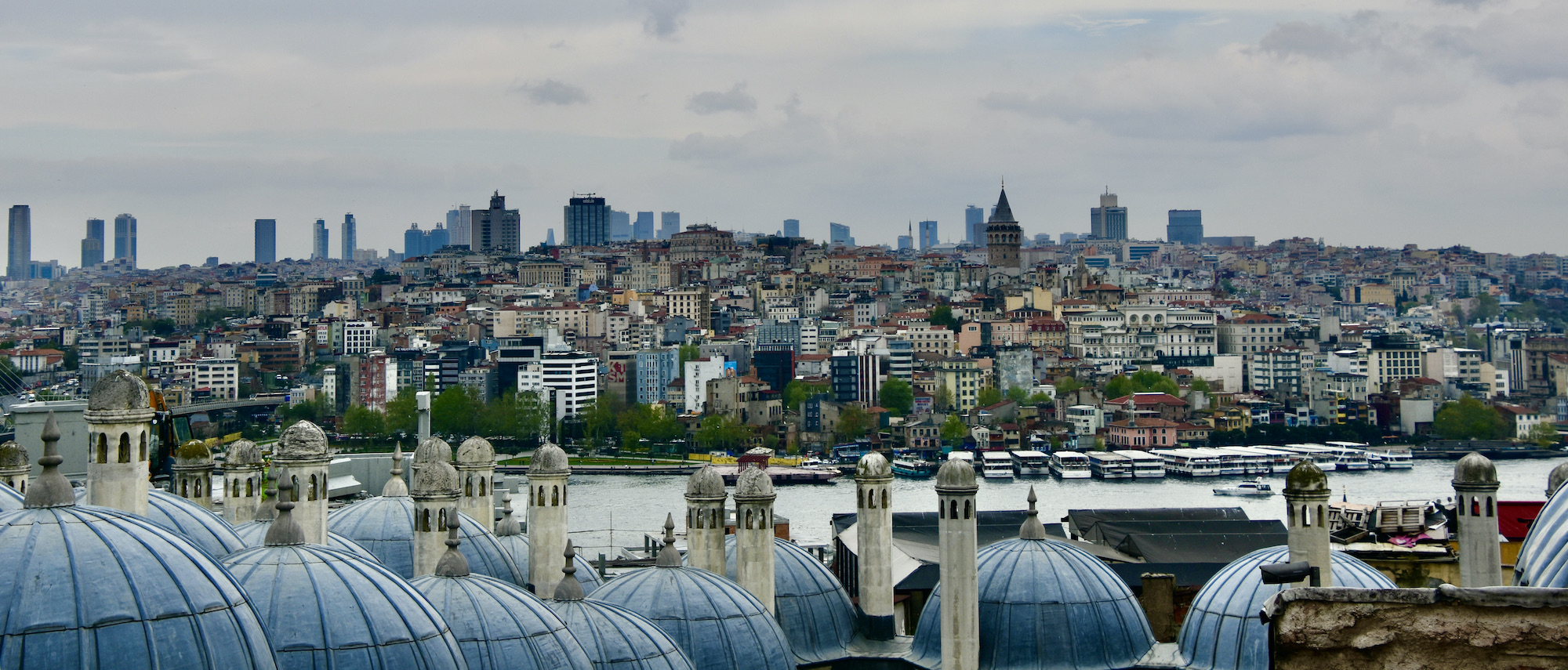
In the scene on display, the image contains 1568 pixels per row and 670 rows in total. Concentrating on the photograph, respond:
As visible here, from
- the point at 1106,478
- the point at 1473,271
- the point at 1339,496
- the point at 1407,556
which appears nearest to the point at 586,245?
the point at 1473,271

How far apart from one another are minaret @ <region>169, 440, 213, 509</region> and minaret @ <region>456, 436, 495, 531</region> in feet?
3.93

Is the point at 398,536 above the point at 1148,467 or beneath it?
above

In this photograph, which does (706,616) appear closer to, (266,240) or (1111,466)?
(1111,466)

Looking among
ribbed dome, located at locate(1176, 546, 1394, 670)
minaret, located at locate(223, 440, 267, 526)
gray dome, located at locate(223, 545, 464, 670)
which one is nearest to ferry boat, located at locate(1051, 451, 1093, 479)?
minaret, located at locate(223, 440, 267, 526)

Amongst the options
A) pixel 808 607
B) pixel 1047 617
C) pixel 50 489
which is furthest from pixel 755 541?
pixel 50 489

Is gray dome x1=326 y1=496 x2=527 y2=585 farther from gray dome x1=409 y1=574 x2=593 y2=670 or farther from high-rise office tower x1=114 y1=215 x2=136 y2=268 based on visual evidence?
high-rise office tower x1=114 y1=215 x2=136 y2=268

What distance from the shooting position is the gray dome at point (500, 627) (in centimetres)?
520

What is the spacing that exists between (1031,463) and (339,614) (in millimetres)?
29774

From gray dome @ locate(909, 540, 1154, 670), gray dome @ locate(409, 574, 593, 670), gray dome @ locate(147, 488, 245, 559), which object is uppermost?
gray dome @ locate(147, 488, 245, 559)

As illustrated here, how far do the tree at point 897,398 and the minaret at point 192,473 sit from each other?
3119cm

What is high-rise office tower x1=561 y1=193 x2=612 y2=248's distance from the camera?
301 feet

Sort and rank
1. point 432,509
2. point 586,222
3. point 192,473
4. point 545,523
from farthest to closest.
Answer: point 586,222, point 192,473, point 545,523, point 432,509

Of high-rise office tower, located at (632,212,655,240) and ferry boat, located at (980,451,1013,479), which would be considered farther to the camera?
high-rise office tower, located at (632,212,655,240)

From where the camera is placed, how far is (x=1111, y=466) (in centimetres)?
3253
